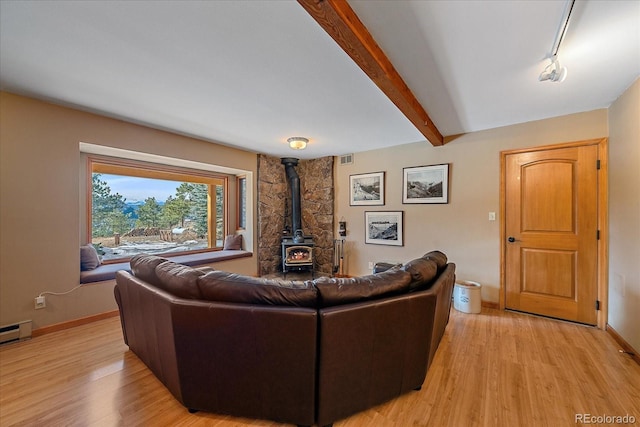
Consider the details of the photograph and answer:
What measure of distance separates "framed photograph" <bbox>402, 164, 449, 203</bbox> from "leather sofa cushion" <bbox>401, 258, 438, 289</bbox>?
204 cm

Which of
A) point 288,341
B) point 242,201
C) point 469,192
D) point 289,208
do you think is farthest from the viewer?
point 289,208

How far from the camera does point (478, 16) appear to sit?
1.41m

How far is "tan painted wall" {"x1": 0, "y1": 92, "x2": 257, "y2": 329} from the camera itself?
2.34 meters

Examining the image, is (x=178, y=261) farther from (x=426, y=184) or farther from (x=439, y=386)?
(x=426, y=184)

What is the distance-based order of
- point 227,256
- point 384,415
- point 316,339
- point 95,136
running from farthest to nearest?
point 227,256 → point 95,136 → point 384,415 → point 316,339

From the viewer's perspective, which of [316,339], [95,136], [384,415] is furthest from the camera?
[95,136]

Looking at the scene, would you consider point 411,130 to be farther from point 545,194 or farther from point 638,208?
point 638,208

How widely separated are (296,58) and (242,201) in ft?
11.7

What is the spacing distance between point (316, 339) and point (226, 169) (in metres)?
3.70

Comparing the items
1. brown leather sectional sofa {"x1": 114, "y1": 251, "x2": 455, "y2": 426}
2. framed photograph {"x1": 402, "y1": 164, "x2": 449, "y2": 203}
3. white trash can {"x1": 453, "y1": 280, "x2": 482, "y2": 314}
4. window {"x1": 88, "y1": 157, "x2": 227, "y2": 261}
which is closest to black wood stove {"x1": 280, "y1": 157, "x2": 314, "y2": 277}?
window {"x1": 88, "y1": 157, "x2": 227, "y2": 261}

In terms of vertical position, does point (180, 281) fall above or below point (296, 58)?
below

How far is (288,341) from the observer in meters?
1.33

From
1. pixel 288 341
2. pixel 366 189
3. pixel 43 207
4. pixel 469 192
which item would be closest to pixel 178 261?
pixel 43 207

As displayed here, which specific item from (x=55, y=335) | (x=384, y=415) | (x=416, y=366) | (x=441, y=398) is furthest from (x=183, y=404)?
(x=55, y=335)
